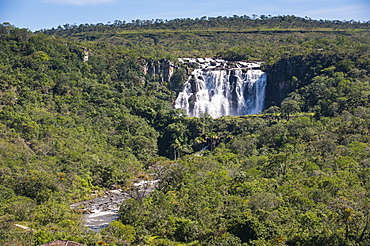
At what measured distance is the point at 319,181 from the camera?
46.8 metres

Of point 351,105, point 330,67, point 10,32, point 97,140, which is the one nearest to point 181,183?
point 97,140

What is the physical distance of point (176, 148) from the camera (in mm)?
79812

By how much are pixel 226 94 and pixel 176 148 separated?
79.8 feet

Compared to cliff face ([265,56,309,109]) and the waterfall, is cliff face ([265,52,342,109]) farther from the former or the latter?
the waterfall

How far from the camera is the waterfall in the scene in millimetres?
98562

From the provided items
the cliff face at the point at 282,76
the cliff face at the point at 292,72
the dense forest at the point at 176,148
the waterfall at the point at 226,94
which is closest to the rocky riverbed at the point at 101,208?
the dense forest at the point at 176,148

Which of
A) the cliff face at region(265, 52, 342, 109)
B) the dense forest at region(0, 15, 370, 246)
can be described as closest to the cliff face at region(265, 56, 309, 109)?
the cliff face at region(265, 52, 342, 109)

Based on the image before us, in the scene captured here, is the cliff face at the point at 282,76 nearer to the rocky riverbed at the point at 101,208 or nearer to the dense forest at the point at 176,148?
the dense forest at the point at 176,148

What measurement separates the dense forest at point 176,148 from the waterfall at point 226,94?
2597 millimetres

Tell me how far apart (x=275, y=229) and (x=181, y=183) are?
18471 millimetres

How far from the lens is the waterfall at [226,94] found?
323ft

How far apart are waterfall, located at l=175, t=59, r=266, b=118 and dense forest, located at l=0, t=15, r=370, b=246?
8.52 ft

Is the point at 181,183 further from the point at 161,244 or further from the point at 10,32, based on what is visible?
the point at 10,32

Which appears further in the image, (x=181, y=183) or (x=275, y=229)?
(x=181, y=183)
